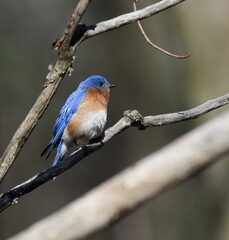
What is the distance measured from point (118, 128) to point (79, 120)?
4.84 ft

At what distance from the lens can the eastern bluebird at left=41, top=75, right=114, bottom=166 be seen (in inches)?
161

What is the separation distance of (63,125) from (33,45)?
7.80 metres

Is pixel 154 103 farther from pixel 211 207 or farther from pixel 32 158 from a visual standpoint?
pixel 32 158

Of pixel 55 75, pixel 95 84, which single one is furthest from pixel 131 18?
pixel 95 84

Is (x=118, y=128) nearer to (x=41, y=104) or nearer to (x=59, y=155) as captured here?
(x=41, y=104)

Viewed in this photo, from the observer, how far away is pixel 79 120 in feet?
13.8

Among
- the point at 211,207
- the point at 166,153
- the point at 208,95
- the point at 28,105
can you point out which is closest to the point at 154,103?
the point at 208,95

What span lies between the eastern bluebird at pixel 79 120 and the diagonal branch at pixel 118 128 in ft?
4.18

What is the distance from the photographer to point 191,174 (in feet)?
2.95

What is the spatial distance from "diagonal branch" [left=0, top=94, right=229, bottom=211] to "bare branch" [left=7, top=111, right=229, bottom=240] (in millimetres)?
1637

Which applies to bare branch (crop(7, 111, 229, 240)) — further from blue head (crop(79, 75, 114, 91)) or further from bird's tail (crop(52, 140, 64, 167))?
blue head (crop(79, 75, 114, 91))

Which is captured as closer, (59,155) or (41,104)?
(41,104)

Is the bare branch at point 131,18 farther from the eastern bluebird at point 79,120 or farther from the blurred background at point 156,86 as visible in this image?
the blurred background at point 156,86

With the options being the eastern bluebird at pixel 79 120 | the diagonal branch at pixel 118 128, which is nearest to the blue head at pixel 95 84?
the eastern bluebird at pixel 79 120
